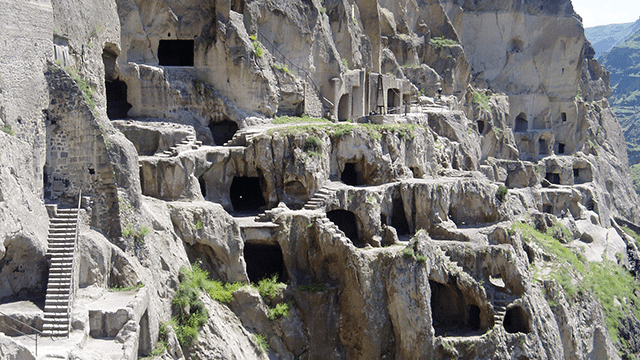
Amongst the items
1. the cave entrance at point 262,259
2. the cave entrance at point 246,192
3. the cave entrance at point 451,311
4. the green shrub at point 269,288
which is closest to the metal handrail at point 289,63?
the cave entrance at point 246,192

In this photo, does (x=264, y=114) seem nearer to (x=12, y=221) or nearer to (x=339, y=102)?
(x=339, y=102)

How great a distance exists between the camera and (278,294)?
28.9 metres

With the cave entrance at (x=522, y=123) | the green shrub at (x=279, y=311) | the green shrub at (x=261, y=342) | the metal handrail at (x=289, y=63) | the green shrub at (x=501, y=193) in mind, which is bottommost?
the green shrub at (x=261, y=342)

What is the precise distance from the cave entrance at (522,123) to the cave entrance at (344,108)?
102ft

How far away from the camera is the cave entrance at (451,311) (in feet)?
107

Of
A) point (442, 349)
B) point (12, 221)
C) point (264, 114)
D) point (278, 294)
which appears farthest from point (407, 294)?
point (12, 221)

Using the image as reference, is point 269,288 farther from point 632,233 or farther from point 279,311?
point 632,233

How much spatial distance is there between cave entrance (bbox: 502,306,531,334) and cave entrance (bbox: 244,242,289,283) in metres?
10.1

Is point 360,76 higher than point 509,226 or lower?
higher

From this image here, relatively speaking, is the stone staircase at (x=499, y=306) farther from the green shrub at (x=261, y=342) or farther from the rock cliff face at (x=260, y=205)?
the green shrub at (x=261, y=342)

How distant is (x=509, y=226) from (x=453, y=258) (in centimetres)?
429

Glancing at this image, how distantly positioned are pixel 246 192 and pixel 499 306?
12.1 metres

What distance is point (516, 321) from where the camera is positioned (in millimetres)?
33125

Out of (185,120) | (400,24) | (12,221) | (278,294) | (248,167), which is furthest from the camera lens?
(400,24)
